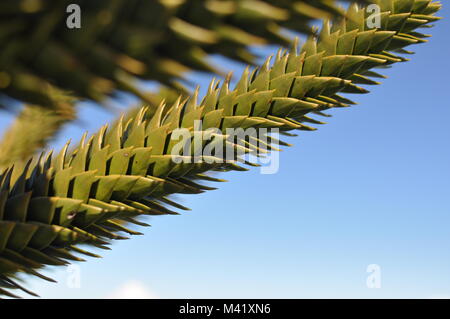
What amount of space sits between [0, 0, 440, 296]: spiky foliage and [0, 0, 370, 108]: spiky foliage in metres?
0.81

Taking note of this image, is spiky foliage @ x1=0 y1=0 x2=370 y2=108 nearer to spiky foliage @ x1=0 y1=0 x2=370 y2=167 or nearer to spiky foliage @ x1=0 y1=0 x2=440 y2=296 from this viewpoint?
spiky foliage @ x1=0 y1=0 x2=370 y2=167

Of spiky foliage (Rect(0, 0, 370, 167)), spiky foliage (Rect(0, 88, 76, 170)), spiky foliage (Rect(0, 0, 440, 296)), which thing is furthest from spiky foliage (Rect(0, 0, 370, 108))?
spiky foliage (Rect(0, 88, 76, 170))

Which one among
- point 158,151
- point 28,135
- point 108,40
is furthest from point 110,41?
point 28,135

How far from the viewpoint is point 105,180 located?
4.89 feet

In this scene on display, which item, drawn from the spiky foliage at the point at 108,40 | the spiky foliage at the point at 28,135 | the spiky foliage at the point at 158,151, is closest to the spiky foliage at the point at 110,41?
the spiky foliage at the point at 108,40

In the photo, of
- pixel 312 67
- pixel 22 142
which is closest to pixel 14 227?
pixel 312 67

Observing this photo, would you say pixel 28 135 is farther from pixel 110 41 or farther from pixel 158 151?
pixel 110 41

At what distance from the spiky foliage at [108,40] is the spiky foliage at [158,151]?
81 cm

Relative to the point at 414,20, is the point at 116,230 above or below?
below

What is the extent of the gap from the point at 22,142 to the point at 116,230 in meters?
1.32

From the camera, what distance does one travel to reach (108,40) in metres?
0.69

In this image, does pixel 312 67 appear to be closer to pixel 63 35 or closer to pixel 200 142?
pixel 200 142

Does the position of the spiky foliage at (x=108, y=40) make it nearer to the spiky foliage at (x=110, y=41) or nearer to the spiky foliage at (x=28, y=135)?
the spiky foliage at (x=110, y=41)

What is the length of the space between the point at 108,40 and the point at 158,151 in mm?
881
